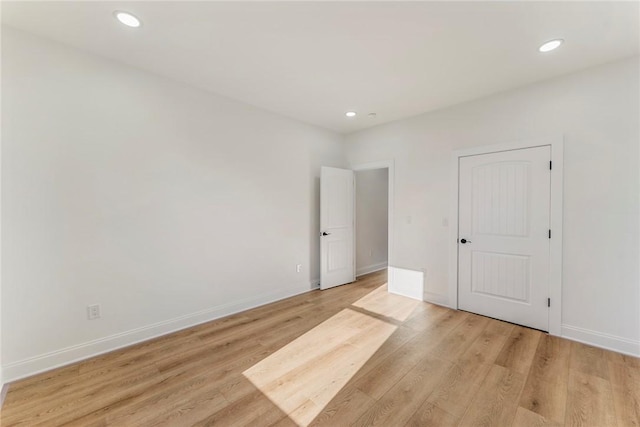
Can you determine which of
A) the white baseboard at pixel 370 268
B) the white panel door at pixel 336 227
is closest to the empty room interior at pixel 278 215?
the white panel door at pixel 336 227

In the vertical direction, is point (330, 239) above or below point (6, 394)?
above

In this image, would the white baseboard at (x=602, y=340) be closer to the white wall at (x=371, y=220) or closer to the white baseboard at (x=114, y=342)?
the white wall at (x=371, y=220)

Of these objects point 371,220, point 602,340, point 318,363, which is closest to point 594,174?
point 602,340

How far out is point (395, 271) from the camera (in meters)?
4.08

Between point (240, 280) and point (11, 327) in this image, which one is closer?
point (11, 327)

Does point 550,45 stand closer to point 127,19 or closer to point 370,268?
point 127,19

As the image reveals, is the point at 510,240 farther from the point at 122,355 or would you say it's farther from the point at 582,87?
the point at 122,355

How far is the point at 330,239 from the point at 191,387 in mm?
2832

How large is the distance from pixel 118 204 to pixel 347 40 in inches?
102

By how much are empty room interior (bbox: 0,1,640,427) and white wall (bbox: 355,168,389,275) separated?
1.58 meters

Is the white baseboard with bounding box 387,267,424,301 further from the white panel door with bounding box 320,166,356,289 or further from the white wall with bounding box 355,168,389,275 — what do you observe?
the white wall with bounding box 355,168,389,275

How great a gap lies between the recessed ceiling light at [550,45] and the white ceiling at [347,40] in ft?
0.23

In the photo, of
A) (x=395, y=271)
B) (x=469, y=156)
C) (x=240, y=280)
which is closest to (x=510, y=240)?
(x=469, y=156)

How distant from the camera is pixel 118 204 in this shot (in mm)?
2500
